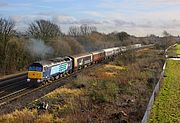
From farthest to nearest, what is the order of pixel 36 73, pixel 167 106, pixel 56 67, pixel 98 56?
pixel 98 56 → pixel 56 67 → pixel 36 73 → pixel 167 106

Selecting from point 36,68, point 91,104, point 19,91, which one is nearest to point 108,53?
point 36,68

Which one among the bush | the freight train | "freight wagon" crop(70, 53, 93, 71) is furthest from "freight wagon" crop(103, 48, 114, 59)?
the bush

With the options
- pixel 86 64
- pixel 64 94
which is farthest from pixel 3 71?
pixel 64 94

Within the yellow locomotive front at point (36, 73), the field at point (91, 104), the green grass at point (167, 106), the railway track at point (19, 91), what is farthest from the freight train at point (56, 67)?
the green grass at point (167, 106)

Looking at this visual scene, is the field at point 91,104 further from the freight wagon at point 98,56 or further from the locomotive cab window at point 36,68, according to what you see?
the freight wagon at point 98,56

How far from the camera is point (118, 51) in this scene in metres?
71.7

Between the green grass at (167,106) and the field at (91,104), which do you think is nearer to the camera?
the green grass at (167,106)

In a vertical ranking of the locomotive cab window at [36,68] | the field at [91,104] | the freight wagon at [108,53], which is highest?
the locomotive cab window at [36,68]

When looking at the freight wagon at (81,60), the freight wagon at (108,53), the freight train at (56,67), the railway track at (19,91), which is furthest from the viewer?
the freight wagon at (108,53)

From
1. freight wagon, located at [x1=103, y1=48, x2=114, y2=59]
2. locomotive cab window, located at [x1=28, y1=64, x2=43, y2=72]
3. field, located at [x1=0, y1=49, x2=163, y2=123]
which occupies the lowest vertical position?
freight wagon, located at [x1=103, y1=48, x2=114, y2=59]

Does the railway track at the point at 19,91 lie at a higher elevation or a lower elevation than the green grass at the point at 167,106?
lower

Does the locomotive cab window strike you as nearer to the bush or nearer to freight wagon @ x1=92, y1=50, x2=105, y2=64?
the bush

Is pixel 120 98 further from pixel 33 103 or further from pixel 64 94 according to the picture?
pixel 33 103

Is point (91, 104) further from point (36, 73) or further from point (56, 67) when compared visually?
point (56, 67)
